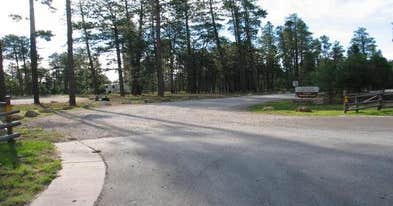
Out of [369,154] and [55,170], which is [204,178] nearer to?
[55,170]

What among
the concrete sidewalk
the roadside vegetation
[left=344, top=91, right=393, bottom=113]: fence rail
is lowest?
the concrete sidewalk

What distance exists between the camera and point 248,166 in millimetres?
7879

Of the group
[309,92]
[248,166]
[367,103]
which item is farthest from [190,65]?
[248,166]

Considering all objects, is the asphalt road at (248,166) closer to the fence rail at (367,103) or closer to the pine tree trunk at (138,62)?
the fence rail at (367,103)

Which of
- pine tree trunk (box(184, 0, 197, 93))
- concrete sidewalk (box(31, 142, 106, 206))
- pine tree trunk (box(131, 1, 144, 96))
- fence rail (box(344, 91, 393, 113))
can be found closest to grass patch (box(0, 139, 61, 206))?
concrete sidewalk (box(31, 142, 106, 206))

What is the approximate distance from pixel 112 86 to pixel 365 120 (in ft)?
261

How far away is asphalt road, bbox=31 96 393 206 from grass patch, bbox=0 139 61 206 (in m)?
1.02

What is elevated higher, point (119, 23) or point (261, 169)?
point (119, 23)

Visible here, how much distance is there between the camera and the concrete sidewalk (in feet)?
19.3

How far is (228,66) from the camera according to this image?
70938 mm

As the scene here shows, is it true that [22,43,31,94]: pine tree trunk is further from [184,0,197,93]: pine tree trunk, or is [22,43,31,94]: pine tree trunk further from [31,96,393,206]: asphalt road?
[31,96,393,206]: asphalt road

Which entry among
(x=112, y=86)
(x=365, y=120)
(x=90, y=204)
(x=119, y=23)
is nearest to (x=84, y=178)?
(x=90, y=204)

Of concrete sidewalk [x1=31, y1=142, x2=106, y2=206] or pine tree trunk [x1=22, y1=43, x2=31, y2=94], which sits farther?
pine tree trunk [x1=22, y1=43, x2=31, y2=94]

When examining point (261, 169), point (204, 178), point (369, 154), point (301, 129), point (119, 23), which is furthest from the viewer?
point (119, 23)
